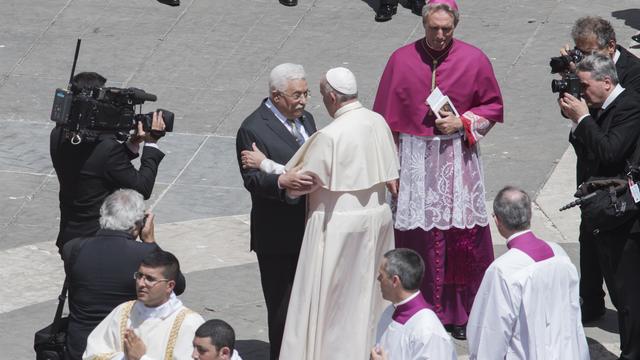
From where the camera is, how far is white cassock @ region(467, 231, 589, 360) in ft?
24.8

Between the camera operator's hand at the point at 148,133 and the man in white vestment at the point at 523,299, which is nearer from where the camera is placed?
the man in white vestment at the point at 523,299

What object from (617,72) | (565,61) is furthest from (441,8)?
(617,72)

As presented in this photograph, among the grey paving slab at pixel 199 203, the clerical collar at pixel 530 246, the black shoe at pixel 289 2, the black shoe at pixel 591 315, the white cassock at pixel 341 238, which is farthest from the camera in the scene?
the black shoe at pixel 289 2

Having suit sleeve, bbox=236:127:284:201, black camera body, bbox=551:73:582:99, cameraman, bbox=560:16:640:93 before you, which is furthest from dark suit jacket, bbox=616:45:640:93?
suit sleeve, bbox=236:127:284:201

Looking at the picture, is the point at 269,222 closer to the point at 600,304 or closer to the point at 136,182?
the point at 136,182

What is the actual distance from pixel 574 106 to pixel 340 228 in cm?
154

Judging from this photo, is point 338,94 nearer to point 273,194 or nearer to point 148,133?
point 273,194

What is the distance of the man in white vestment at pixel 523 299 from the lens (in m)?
7.57

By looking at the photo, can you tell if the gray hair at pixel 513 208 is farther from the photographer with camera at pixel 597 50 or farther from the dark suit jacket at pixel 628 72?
the dark suit jacket at pixel 628 72

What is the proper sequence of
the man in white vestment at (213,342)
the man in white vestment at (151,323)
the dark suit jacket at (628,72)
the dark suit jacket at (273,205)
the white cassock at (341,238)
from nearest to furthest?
the man in white vestment at (213,342)
the man in white vestment at (151,323)
the white cassock at (341,238)
the dark suit jacket at (273,205)
the dark suit jacket at (628,72)

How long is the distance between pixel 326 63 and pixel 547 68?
206 cm

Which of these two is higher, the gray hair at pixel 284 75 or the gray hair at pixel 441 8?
the gray hair at pixel 441 8

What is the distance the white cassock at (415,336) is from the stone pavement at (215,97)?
2.12 metres

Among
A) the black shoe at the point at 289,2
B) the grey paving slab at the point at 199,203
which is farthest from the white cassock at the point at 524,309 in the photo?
the black shoe at the point at 289,2
